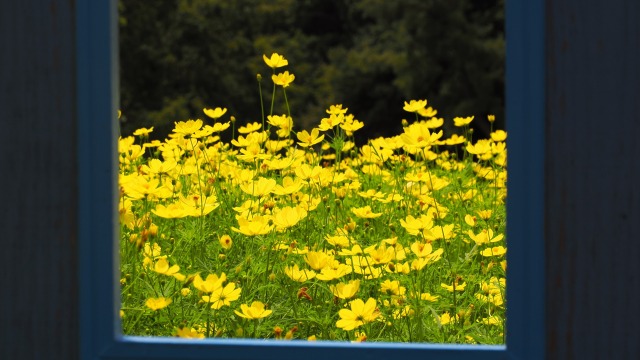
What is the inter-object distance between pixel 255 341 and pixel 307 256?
0.74 metres

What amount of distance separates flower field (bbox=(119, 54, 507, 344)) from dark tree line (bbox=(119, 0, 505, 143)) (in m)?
8.29

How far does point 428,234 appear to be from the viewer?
2.12 m

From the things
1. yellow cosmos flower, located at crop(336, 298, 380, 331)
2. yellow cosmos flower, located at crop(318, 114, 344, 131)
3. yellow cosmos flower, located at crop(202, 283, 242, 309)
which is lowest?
yellow cosmos flower, located at crop(336, 298, 380, 331)

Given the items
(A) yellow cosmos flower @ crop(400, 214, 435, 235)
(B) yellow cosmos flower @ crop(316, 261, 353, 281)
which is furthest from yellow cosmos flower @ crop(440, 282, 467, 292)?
(B) yellow cosmos flower @ crop(316, 261, 353, 281)

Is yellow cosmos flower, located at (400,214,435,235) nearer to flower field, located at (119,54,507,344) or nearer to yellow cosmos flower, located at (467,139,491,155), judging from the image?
flower field, located at (119,54,507,344)

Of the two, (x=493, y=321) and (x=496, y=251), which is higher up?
(x=496, y=251)

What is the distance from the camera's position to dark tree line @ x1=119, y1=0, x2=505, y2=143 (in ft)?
38.2

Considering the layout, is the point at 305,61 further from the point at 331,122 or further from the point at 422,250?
the point at 422,250

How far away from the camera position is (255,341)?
3.76 ft

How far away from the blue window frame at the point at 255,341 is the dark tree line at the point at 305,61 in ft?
31.7
